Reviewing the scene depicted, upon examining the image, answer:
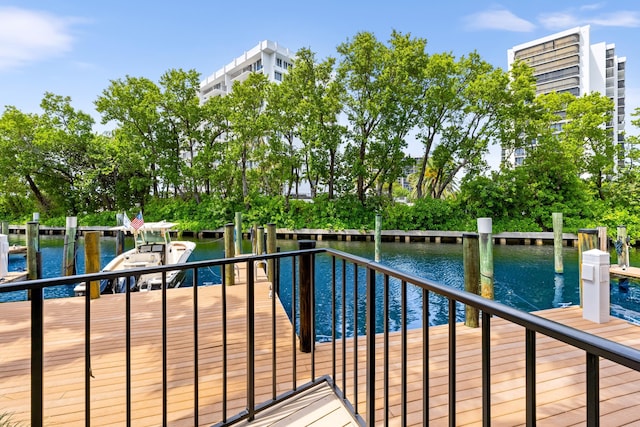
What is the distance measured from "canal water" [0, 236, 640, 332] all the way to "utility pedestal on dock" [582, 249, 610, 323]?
220 centimetres

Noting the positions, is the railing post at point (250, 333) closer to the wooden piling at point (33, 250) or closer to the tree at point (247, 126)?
the wooden piling at point (33, 250)

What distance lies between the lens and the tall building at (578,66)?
39.3m

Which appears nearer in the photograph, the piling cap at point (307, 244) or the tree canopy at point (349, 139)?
the piling cap at point (307, 244)

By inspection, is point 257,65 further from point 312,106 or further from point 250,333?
point 250,333

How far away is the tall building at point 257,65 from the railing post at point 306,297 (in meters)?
33.9

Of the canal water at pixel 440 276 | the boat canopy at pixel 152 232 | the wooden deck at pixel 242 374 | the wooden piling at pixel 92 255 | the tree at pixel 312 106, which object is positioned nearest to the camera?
the wooden deck at pixel 242 374

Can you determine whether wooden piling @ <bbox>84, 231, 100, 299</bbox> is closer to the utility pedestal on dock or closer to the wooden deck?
the wooden deck

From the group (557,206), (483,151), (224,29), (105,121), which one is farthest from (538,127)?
(105,121)

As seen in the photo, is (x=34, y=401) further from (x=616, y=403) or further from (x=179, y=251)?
(x=179, y=251)

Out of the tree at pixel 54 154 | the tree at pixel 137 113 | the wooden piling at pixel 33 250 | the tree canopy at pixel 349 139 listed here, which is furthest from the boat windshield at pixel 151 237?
the tree at pixel 54 154

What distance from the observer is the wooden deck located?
1.97 m

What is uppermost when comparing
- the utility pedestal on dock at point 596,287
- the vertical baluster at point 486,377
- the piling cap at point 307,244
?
the piling cap at point 307,244

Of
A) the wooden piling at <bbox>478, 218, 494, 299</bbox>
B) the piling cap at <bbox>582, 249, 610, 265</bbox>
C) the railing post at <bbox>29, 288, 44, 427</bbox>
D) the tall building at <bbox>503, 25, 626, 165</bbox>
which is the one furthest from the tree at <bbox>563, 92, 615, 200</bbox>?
the tall building at <bbox>503, 25, 626, 165</bbox>

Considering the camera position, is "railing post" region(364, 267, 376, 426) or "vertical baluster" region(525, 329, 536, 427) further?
"railing post" region(364, 267, 376, 426)
